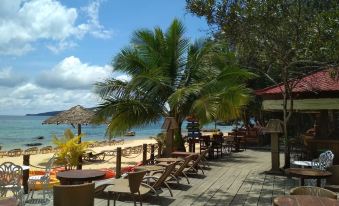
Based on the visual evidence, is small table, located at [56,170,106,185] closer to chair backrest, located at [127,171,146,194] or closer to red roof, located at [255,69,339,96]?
chair backrest, located at [127,171,146,194]

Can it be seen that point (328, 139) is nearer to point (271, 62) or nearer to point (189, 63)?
point (271, 62)

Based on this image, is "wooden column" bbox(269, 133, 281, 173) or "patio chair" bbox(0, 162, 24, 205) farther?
"wooden column" bbox(269, 133, 281, 173)

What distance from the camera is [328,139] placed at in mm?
12562

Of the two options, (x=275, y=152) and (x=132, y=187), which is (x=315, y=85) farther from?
(x=132, y=187)

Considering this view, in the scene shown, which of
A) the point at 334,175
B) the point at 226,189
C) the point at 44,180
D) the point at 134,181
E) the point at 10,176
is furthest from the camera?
the point at 226,189

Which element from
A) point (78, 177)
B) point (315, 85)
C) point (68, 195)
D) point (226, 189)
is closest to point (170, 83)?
point (315, 85)

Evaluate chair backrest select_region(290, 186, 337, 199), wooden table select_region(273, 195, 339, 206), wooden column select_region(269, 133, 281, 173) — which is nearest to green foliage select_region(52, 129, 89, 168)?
wooden column select_region(269, 133, 281, 173)

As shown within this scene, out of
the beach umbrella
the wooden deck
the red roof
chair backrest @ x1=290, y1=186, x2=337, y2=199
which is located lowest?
the wooden deck

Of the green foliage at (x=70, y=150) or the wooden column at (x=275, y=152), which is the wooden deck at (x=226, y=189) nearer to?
the wooden column at (x=275, y=152)

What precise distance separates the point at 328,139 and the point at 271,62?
3503 millimetres

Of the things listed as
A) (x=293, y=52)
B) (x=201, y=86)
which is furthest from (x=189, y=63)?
(x=293, y=52)

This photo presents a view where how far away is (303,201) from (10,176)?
5001 mm

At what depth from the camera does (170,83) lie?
47.2 feet

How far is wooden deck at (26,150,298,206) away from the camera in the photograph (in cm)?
743
